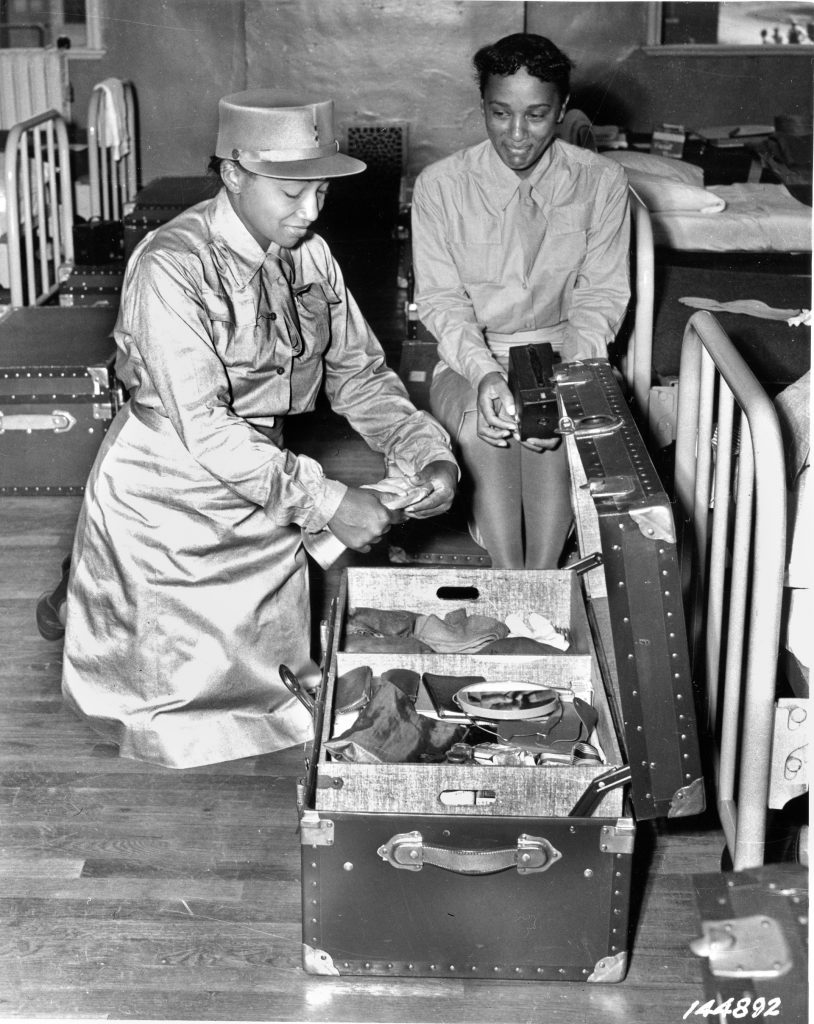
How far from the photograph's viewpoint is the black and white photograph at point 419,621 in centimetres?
184

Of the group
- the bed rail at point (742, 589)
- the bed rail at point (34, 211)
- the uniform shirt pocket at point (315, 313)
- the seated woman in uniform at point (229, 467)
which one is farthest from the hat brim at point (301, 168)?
the bed rail at point (34, 211)

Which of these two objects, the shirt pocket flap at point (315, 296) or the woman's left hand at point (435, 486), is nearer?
the woman's left hand at point (435, 486)

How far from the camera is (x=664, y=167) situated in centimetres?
532

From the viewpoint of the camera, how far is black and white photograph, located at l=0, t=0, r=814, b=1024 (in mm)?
1840

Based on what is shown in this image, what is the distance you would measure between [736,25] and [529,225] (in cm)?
453

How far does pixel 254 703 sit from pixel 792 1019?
1436mm

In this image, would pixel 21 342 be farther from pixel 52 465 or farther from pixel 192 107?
pixel 192 107

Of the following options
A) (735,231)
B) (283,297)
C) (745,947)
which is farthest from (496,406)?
(735,231)

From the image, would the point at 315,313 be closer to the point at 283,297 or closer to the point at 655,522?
the point at 283,297

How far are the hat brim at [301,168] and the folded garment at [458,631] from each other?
33.4 inches

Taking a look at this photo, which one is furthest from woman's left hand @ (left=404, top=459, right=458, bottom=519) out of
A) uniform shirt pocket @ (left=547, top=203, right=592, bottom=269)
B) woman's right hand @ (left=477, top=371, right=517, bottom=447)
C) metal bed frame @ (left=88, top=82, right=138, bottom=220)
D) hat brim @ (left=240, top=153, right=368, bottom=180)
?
metal bed frame @ (left=88, top=82, right=138, bottom=220)

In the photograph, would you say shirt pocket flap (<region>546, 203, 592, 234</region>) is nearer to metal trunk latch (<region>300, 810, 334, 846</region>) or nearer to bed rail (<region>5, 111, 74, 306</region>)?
metal trunk latch (<region>300, 810, 334, 846</region>)

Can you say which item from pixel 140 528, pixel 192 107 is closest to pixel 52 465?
pixel 140 528

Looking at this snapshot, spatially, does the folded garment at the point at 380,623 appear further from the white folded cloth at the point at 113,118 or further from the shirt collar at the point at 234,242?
the white folded cloth at the point at 113,118
